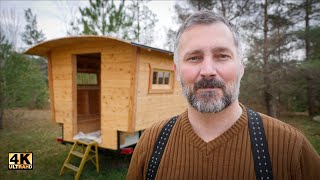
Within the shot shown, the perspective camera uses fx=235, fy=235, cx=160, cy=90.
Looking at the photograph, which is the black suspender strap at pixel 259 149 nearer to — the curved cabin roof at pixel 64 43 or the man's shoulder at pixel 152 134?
the man's shoulder at pixel 152 134

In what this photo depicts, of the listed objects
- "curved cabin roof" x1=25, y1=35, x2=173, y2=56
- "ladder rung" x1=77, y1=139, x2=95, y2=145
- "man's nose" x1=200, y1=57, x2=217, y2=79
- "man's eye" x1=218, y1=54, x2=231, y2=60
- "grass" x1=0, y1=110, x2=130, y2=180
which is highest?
"curved cabin roof" x1=25, y1=35, x2=173, y2=56

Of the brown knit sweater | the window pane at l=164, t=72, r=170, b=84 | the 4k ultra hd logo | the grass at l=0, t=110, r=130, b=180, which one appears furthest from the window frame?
the brown knit sweater

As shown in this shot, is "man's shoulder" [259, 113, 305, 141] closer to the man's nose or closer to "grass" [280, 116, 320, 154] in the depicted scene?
the man's nose

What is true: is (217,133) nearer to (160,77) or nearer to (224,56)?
(224,56)

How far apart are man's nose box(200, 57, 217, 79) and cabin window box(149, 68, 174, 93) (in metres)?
4.81

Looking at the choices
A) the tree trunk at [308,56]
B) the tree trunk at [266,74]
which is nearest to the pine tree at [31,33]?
the tree trunk at [266,74]

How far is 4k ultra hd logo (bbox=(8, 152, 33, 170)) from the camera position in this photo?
7.02 m

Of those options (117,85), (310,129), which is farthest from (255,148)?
(310,129)

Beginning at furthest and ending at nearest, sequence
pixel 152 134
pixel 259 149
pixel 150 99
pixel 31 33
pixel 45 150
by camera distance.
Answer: pixel 31 33, pixel 45 150, pixel 150 99, pixel 152 134, pixel 259 149

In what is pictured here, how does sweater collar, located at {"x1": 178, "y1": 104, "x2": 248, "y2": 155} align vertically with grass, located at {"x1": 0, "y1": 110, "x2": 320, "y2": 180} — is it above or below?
above

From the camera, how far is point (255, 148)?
1.43 meters

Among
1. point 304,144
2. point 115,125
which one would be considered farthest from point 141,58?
A: point 304,144

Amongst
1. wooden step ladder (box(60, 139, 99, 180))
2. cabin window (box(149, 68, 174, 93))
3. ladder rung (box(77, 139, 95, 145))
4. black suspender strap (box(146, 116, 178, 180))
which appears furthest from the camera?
cabin window (box(149, 68, 174, 93))

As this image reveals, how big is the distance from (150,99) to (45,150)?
516cm
